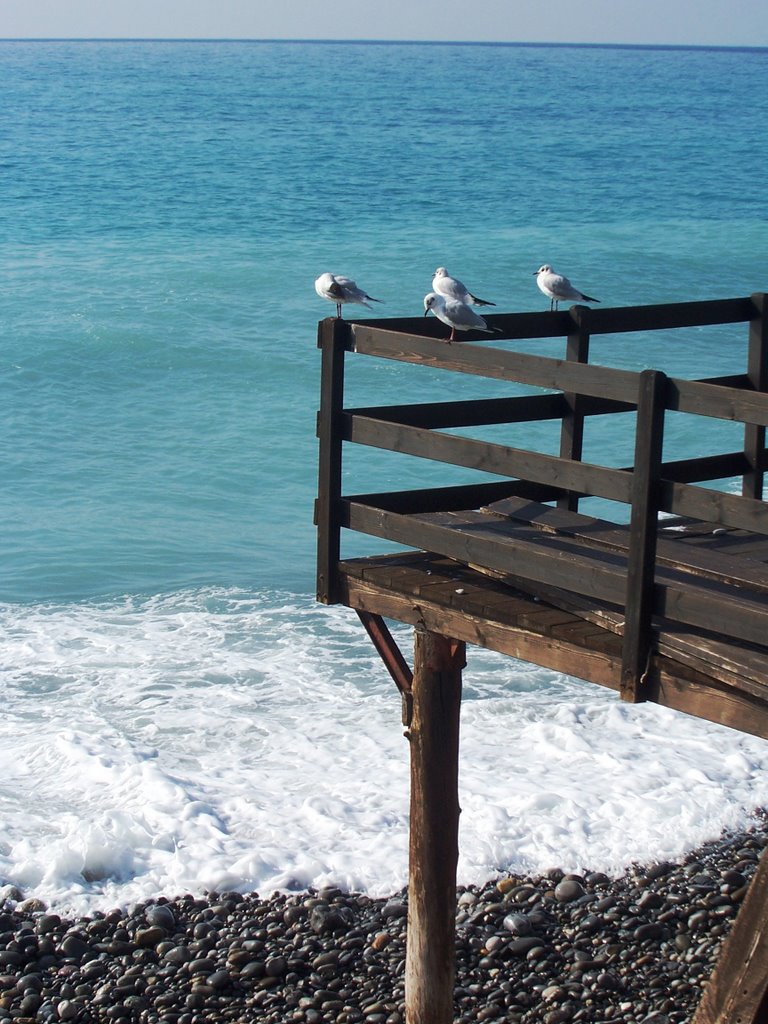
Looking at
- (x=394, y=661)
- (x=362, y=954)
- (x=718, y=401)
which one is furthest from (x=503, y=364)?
(x=362, y=954)

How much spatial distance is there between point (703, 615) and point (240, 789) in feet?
22.1

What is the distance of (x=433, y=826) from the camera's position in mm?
6398

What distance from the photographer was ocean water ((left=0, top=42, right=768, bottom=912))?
9891 millimetres

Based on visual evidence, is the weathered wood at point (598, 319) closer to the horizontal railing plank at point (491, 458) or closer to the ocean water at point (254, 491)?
the horizontal railing plank at point (491, 458)

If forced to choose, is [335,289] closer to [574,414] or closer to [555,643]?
[574,414]

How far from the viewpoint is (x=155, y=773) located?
11.0 meters

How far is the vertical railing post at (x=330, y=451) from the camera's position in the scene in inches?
229

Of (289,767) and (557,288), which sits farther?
(289,767)

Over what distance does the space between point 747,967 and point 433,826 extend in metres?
2.50

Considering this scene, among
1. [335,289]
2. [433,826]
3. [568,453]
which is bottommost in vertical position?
[433,826]

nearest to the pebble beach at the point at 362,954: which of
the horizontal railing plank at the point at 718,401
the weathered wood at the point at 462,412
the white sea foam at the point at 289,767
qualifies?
the white sea foam at the point at 289,767

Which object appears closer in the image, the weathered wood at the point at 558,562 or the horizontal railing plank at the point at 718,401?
the horizontal railing plank at the point at 718,401

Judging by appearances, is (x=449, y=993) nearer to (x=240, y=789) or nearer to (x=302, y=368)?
(x=240, y=789)

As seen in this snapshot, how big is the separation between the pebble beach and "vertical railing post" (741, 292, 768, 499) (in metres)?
2.79
